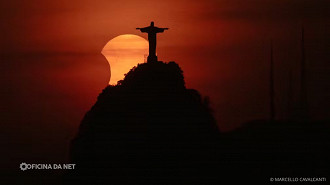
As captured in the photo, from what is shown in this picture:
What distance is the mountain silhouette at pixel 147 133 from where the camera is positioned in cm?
2291

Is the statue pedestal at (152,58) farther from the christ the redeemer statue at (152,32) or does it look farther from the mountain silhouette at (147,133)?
the christ the redeemer statue at (152,32)

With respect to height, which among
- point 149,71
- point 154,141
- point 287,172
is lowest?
point 287,172

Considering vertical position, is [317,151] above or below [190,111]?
below

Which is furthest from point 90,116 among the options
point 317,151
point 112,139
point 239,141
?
point 317,151

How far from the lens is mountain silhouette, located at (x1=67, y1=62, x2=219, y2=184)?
22.9m

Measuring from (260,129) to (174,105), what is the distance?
4.78m

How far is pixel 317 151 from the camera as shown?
83.7ft

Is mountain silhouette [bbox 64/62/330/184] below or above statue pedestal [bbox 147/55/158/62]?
below

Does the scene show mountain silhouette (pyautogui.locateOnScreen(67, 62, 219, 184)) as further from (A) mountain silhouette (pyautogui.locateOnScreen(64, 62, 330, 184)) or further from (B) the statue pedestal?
(B) the statue pedestal

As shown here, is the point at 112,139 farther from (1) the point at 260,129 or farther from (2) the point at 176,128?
(1) the point at 260,129

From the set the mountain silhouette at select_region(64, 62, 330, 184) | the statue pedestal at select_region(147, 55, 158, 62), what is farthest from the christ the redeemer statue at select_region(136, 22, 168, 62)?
the mountain silhouette at select_region(64, 62, 330, 184)

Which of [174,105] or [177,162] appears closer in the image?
[177,162]

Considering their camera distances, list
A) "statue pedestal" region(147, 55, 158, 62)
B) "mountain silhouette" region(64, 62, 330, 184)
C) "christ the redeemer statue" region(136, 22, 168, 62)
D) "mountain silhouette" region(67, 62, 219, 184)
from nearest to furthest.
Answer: "christ the redeemer statue" region(136, 22, 168, 62), "mountain silhouette" region(67, 62, 219, 184), "mountain silhouette" region(64, 62, 330, 184), "statue pedestal" region(147, 55, 158, 62)

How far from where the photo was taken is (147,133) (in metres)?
24.2
